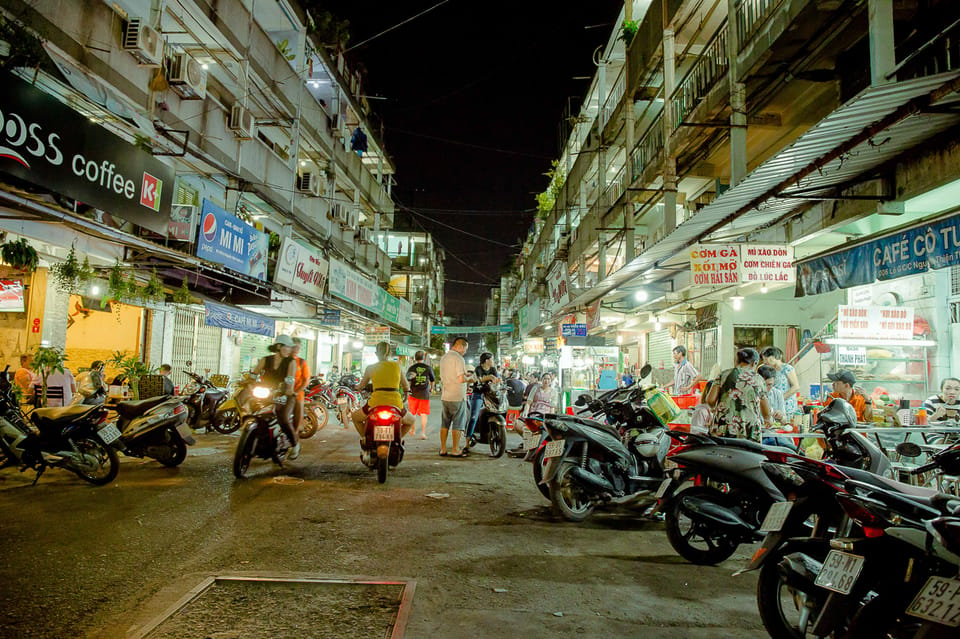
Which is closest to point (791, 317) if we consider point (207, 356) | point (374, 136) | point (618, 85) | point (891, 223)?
point (891, 223)

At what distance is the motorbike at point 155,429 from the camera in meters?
7.72

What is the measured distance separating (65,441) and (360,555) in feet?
15.2

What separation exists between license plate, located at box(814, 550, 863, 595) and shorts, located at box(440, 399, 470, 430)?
7775 millimetres

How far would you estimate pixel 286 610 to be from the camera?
340 cm

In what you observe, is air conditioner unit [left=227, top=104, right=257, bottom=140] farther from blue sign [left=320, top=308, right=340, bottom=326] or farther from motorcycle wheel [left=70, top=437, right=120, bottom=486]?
motorcycle wheel [left=70, top=437, right=120, bottom=486]

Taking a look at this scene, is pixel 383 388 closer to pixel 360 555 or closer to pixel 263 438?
pixel 263 438

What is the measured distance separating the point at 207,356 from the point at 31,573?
577 inches

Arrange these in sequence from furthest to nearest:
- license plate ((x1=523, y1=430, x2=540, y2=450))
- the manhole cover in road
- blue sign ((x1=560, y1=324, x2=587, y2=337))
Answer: blue sign ((x1=560, y1=324, x2=587, y2=337))
license plate ((x1=523, y1=430, x2=540, y2=450))
the manhole cover in road

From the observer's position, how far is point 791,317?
545 inches

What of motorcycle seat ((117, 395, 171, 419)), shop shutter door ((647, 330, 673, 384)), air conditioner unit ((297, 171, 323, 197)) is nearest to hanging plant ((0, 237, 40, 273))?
motorcycle seat ((117, 395, 171, 419))

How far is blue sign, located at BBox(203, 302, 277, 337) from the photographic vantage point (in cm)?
1285

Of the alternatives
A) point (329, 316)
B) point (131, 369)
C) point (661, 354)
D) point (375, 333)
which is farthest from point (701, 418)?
point (375, 333)

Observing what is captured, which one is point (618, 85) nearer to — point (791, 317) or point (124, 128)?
point (791, 317)

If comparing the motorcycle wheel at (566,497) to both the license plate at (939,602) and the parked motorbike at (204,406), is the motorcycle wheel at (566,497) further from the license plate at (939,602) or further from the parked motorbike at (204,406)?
the parked motorbike at (204,406)
